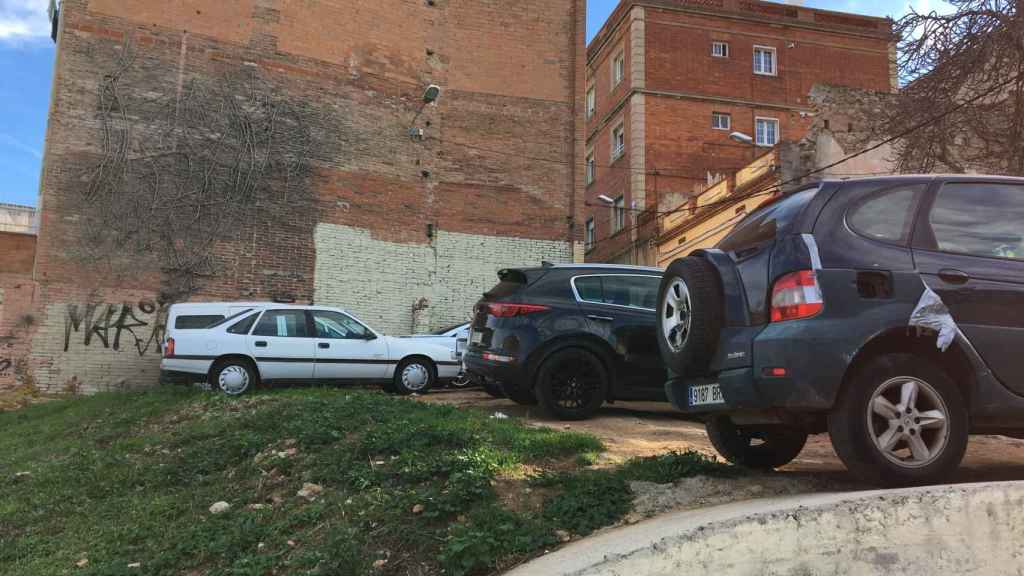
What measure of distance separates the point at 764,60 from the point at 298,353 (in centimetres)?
2606

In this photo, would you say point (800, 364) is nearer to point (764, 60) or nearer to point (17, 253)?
point (17, 253)

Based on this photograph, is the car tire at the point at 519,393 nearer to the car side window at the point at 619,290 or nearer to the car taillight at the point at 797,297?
the car side window at the point at 619,290

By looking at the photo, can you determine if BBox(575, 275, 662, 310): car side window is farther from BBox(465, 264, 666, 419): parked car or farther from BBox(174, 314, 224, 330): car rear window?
BBox(174, 314, 224, 330): car rear window

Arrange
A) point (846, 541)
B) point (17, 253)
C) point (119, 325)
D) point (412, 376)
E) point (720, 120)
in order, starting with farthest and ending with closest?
1. point (720, 120)
2. point (119, 325)
3. point (17, 253)
4. point (412, 376)
5. point (846, 541)

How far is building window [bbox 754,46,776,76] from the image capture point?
1238 inches

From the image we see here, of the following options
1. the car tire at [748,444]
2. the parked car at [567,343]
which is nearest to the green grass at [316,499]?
the car tire at [748,444]

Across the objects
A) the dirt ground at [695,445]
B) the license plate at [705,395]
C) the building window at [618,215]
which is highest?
the building window at [618,215]

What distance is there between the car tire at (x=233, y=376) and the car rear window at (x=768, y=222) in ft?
29.7

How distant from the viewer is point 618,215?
3222 cm

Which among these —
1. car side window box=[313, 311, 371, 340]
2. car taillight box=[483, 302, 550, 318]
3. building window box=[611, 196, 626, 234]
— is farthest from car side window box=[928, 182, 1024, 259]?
building window box=[611, 196, 626, 234]

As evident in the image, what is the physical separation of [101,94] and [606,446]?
52.1ft

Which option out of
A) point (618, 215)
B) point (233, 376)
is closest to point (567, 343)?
point (233, 376)

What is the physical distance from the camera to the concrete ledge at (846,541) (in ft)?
A: 11.2

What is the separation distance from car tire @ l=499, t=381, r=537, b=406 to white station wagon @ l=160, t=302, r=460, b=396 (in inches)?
163
